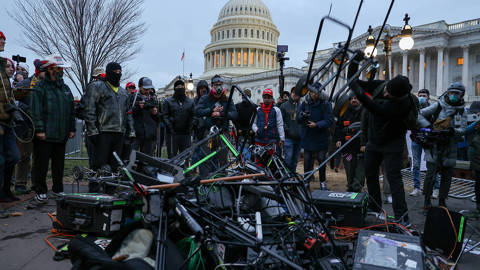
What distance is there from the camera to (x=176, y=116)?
704 centimetres

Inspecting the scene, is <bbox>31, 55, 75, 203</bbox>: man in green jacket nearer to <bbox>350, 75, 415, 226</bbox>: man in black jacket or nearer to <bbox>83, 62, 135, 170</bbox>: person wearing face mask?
<bbox>83, 62, 135, 170</bbox>: person wearing face mask

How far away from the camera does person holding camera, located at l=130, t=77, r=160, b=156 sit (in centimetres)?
684

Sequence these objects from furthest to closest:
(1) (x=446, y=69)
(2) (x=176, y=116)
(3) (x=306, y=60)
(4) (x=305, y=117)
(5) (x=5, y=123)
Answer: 1. (3) (x=306, y=60)
2. (1) (x=446, y=69)
3. (2) (x=176, y=116)
4. (4) (x=305, y=117)
5. (5) (x=5, y=123)

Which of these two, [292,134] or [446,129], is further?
[292,134]

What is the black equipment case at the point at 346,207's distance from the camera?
11.9 ft

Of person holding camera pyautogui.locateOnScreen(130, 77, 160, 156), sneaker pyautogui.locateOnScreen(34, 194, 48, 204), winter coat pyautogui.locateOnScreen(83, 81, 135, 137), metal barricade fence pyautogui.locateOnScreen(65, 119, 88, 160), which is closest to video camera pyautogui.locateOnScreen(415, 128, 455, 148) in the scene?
winter coat pyautogui.locateOnScreen(83, 81, 135, 137)

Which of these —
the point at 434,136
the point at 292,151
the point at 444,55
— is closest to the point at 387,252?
the point at 434,136

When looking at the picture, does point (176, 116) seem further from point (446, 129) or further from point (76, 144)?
point (76, 144)

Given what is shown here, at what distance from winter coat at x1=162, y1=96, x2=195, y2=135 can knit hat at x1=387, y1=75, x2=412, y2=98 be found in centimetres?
453

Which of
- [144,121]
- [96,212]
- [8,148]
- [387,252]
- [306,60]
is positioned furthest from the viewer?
[306,60]

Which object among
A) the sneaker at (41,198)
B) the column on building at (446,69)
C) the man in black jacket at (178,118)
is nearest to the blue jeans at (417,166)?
the man in black jacket at (178,118)

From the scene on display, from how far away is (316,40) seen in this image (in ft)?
8.10

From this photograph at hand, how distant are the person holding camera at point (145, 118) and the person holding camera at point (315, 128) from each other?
330 cm

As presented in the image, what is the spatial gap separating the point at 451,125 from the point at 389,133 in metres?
1.62
